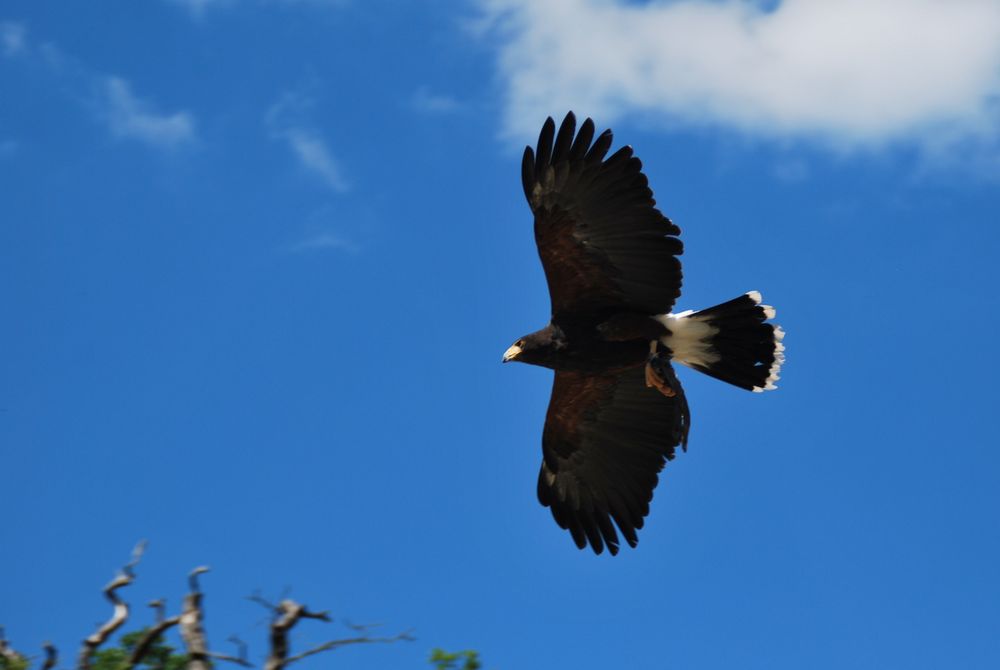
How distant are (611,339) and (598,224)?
3.42 ft

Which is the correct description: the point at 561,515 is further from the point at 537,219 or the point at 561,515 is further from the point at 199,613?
the point at 199,613

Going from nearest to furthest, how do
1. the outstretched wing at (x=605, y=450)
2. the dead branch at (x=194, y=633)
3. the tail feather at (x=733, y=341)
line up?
the dead branch at (x=194, y=633) → the tail feather at (x=733, y=341) → the outstretched wing at (x=605, y=450)

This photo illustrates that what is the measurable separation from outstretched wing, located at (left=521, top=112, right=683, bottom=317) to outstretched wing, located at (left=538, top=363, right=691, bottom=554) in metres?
1.14

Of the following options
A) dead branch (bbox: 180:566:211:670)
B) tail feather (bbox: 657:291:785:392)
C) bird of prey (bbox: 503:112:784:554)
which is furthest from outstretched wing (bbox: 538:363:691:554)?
dead branch (bbox: 180:566:211:670)

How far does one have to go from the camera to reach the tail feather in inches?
362

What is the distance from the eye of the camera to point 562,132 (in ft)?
27.9

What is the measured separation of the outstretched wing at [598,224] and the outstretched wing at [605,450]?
1138 mm

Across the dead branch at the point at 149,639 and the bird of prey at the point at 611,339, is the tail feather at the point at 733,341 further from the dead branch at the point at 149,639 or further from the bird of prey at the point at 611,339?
the dead branch at the point at 149,639

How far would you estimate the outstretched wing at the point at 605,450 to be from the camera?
10.1 meters

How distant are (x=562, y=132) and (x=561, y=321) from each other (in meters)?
1.58

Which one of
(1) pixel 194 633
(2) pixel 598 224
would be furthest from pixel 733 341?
(1) pixel 194 633

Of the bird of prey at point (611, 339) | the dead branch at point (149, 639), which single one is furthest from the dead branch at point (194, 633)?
the bird of prey at point (611, 339)

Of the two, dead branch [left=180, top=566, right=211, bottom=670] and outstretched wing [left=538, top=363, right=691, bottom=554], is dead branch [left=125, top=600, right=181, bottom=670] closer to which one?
dead branch [left=180, top=566, right=211, bottom=670]

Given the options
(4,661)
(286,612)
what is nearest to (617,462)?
(286,612)
